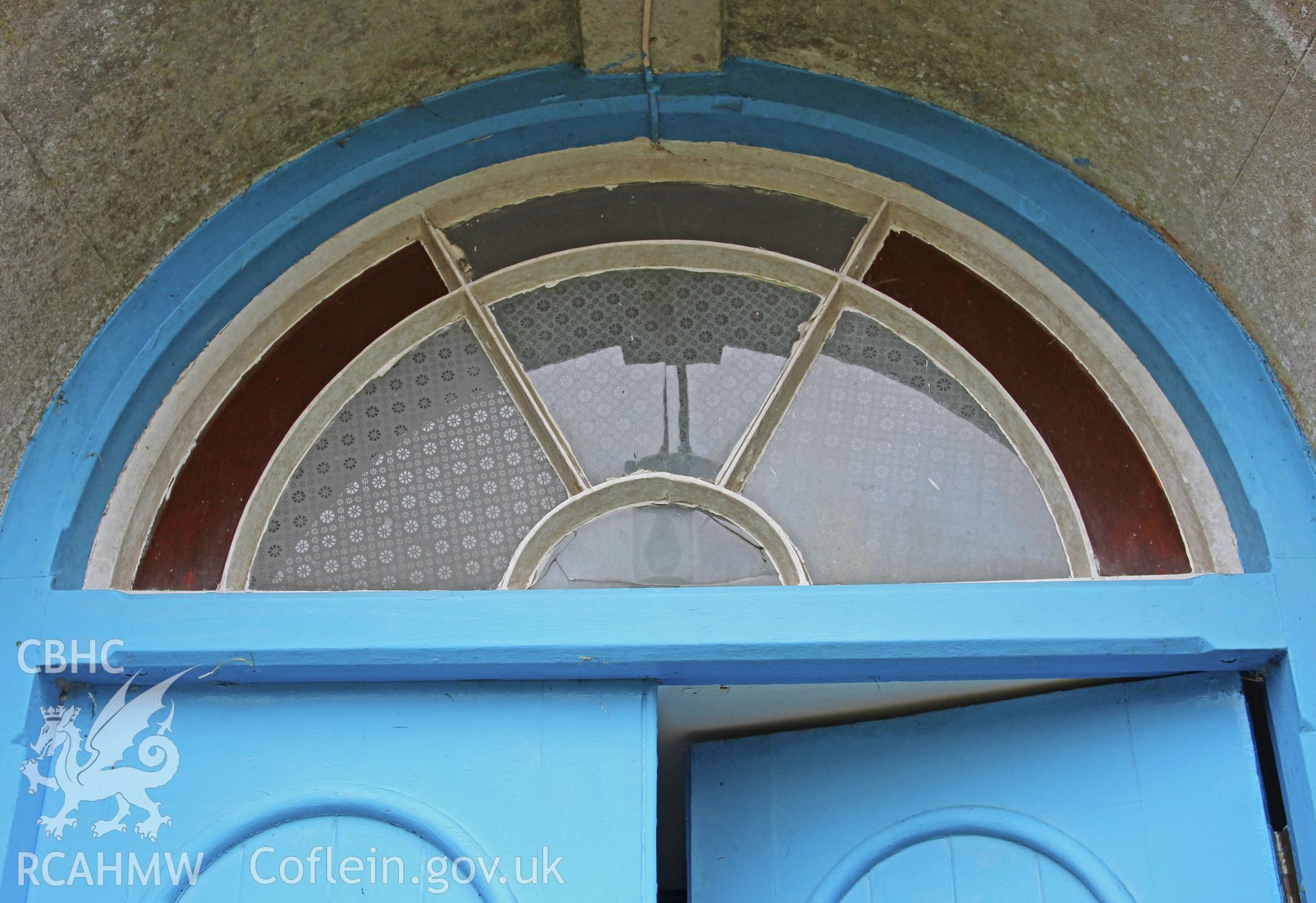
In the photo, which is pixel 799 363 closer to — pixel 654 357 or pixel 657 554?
pixel 654 357

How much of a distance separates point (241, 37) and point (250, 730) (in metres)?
1.21

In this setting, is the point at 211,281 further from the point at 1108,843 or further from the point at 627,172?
the point at 1108,843

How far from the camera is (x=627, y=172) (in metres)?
2.41

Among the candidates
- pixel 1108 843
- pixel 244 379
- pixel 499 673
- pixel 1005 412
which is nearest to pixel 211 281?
pixel 244 379

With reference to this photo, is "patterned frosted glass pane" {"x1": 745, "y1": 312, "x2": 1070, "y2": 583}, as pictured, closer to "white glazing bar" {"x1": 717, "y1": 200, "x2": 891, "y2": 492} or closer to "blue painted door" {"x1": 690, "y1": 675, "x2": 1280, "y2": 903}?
"white glazing bar" {"x1": 717, "y1": 200, "x2": 891, "y2": 492}

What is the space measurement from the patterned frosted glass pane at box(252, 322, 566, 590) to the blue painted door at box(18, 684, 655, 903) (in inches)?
12.2

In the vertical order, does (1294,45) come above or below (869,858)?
above

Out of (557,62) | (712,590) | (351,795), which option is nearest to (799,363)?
(712,590)

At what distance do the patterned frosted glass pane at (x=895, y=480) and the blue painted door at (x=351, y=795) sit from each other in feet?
1.75

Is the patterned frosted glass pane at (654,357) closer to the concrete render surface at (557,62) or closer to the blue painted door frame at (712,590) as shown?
the blue painted door frame at (712,590)

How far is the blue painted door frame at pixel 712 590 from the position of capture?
6.00 ft

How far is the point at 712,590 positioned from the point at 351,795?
66 centimetres

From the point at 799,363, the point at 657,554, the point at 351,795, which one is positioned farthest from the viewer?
the point at 799,363

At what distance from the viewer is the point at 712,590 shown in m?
1.86
